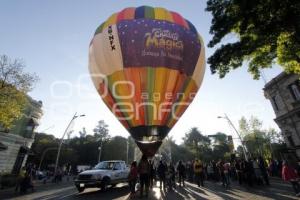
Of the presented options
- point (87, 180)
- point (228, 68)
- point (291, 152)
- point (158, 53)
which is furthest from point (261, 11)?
point (291, 152)

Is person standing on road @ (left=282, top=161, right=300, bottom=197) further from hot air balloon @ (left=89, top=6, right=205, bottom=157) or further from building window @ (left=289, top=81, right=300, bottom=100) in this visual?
building window @ (left=289, top=81, right=300, bottom=100)

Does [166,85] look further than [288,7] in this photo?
Yes

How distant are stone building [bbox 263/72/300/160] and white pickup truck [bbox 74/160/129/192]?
24.9m

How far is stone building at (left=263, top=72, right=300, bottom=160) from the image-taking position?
95.4 feet

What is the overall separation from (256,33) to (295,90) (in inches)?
907

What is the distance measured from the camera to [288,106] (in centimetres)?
3067

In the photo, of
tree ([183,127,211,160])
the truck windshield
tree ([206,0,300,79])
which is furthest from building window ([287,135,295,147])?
tree ([183,127,211,160])

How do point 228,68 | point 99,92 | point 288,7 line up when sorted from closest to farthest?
point 288,7
point 228,68
point 99,92

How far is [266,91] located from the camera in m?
35.3

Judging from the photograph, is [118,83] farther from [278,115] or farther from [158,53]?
[278,115]

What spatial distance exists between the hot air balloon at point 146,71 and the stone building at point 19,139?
21096 millimetres

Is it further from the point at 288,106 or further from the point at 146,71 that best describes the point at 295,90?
the point at 146,71

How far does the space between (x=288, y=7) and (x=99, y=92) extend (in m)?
11.4

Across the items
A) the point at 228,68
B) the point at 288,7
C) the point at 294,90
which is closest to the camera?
the point at 288,7
